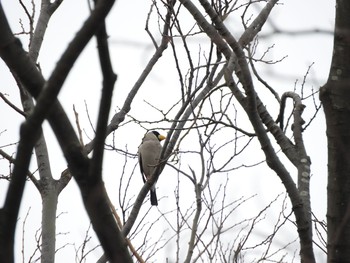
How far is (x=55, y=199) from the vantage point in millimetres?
3529

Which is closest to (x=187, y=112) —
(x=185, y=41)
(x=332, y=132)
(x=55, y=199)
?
(x=185, y=41)

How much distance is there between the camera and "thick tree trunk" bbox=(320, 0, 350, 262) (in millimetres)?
1557

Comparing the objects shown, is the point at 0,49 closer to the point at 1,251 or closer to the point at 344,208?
the point at 1,251

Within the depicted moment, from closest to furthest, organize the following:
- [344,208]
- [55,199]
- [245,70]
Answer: [344,208], [245,70], [55,199]

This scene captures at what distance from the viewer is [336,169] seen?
5.29 feet

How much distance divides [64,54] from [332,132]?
36.1 inches

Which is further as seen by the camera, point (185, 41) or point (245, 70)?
point (185, 41)

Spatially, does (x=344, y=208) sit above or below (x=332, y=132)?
below

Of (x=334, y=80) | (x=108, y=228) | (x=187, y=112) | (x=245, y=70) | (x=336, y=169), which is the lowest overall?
(x=108, y=228)

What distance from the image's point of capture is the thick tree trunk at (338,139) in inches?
61.3

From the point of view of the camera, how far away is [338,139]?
160 centimetres

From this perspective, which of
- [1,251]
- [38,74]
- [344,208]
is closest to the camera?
[1,251]

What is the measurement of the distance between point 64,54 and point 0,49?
0.25m

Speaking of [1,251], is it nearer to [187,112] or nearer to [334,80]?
[334,80]
